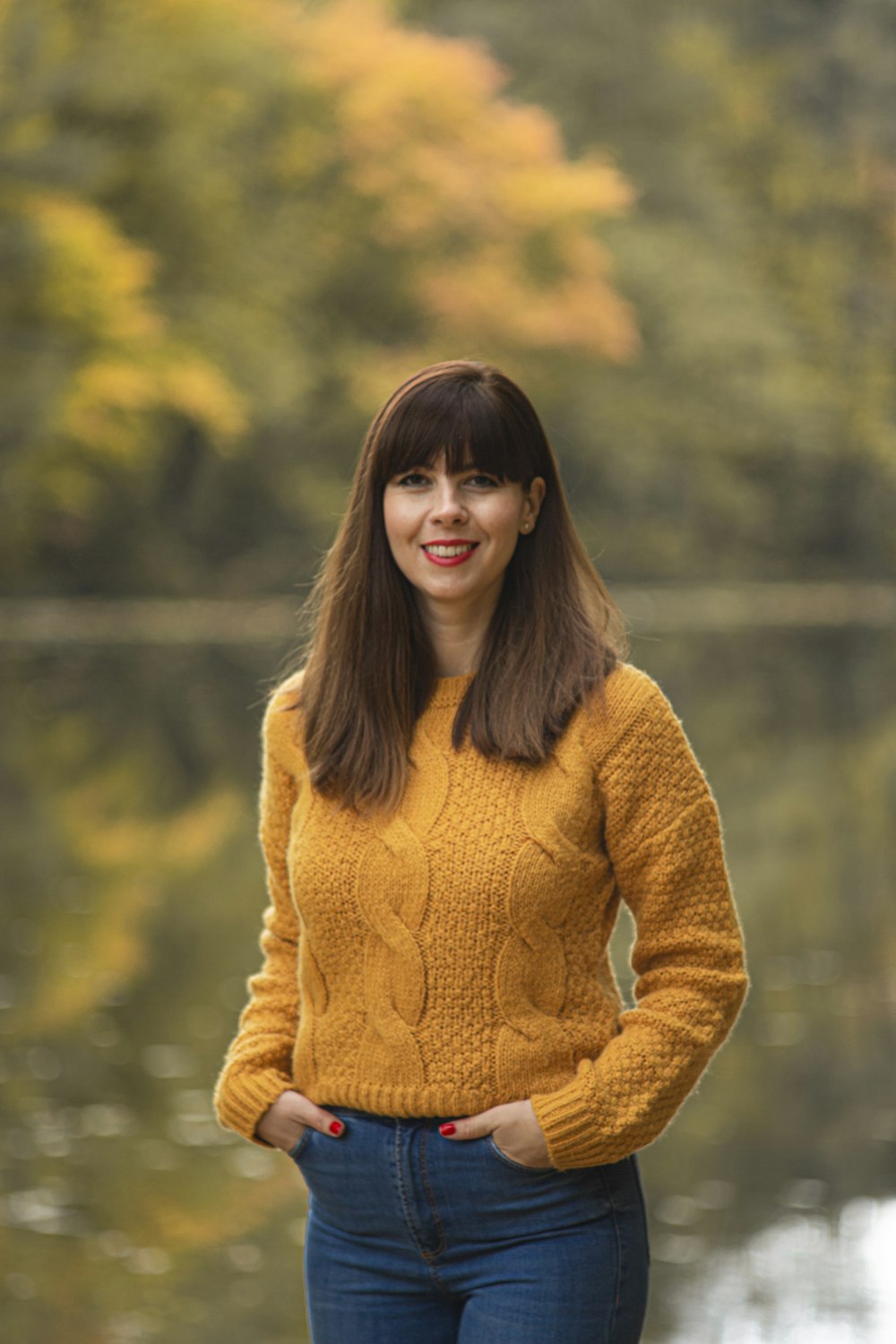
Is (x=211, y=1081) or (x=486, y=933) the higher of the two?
(x=486, y=933)

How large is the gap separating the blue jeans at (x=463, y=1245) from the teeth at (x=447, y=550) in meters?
0.65

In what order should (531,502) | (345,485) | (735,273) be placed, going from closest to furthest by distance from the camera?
1. (531,502)
2. (345,485)
3. (735,273)

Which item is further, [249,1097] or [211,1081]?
[211,1081]

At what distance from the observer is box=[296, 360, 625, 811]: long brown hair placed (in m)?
2.57

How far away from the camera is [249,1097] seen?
265 centimetres

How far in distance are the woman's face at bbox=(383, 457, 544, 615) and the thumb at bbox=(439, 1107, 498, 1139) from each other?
60 cm

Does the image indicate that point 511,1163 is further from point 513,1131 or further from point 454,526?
point 454,526

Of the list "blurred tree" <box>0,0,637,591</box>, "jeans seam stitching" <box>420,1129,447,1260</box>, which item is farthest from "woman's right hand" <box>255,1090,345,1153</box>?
"blurred tree" <box>0,0,637,591</box>

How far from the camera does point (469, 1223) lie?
2486mm

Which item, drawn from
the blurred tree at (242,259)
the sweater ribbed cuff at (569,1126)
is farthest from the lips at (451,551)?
the blurred tree at (242,259)

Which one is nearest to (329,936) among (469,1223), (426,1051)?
(426,1051)

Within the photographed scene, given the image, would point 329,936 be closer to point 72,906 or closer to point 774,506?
point 72,906

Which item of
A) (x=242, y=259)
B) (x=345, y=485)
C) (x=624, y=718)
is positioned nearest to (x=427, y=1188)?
(x=624, y=718)

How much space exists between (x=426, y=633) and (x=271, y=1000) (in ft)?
1.65
